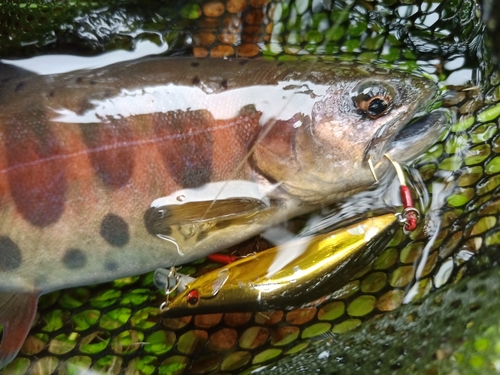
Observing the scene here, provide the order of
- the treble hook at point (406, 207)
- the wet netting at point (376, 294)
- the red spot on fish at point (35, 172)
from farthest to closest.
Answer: the wet netting at point (376, 294), the treble hook at point (406, 207), the red spot on fish at point (35, 172)

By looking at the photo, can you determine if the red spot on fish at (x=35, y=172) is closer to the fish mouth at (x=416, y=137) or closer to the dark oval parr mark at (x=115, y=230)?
the dark oval parr mark at (x=115, y=230)

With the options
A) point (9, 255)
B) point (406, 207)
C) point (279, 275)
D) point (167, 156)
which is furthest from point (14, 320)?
point (406, 207)

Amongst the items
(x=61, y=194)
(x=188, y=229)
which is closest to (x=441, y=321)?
(x=188, y=229)

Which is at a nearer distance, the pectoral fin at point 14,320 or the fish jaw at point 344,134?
the fish jaw at point 344,134

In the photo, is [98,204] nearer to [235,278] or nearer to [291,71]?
[235,278]

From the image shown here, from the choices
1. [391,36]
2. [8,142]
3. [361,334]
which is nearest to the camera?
[8,142]

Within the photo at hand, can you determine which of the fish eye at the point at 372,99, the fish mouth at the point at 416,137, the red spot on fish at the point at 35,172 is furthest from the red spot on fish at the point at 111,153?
the fish mouth at the point at 416,137

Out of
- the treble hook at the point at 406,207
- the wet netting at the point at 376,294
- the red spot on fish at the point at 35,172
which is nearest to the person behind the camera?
the red spot on fish at the point at 35,172
